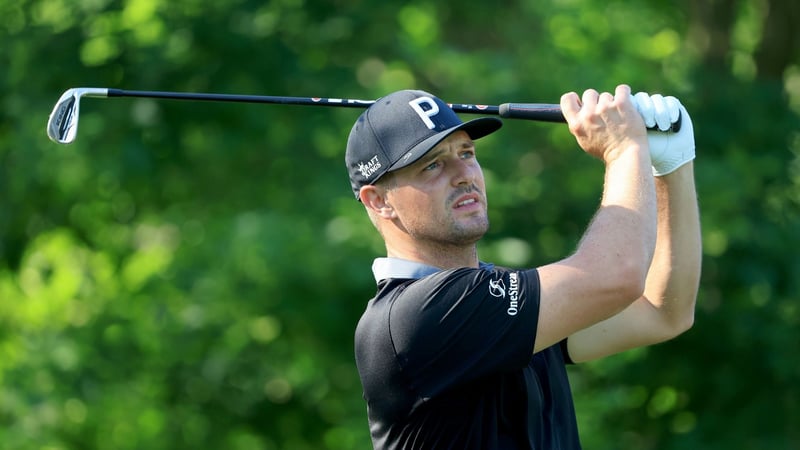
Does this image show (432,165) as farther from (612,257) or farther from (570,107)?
(612,257)

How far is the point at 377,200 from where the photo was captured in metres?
3.27

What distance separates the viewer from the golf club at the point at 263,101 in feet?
10.8

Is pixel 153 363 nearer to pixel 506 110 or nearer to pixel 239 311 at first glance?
pixel 239 311

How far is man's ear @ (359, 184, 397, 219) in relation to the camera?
10.6 feet

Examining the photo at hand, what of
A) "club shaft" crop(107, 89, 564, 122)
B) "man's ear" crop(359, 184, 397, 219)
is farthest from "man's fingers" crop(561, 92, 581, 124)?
"man's ear" crop(359, 184, 397, 219)

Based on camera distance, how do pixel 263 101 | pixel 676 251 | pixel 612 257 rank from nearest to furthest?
pixel 612 257
pixel 676 251
pixel 263 101

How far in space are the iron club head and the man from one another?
1018 millimetres

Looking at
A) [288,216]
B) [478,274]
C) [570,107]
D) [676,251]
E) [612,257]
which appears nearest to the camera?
[612,257]

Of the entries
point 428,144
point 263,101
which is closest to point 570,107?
point 428,144

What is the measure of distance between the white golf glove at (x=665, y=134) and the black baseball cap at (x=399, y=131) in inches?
15.3

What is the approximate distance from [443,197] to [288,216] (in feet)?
13.9

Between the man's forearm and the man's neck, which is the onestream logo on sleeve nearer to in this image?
the man's neck

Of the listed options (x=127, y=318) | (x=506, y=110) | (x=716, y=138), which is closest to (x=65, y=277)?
(x=127, y=318)

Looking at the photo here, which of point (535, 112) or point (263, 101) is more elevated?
point (263, 101)
